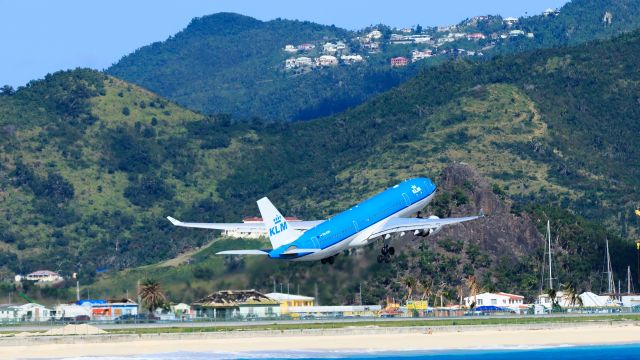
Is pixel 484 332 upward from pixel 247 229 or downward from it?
downward

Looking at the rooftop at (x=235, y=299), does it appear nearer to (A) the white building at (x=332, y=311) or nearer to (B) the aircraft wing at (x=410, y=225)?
(A) the white building at (x=332, y=311)

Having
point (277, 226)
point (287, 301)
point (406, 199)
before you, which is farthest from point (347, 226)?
point (287, 301)

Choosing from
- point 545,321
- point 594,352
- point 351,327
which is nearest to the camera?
point 594,352

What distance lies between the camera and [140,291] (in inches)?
7224

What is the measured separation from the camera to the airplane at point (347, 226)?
463 ft

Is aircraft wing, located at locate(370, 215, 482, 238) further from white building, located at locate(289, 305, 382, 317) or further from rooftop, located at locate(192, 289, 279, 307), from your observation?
rooftop, located at locate(192, 289, 279, 307)

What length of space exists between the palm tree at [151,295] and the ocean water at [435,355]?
111ft

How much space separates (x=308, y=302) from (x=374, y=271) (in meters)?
20.2

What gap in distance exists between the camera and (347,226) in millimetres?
145750

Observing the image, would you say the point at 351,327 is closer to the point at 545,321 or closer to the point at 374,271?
the point at 374,271

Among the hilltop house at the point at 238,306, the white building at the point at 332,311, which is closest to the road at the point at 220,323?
the white building at the point at 332,311

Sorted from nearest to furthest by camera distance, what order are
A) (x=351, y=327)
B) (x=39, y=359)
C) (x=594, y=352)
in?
(x=39, y=359) < (x=594, y=352) < (x=351, y=327)

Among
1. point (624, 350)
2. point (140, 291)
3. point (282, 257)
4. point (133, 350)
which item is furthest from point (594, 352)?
point (140, 291)

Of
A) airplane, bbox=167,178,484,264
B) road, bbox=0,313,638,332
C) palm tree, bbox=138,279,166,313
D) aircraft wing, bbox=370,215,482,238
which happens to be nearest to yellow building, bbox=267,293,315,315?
road, bbox=0,313,638,332
